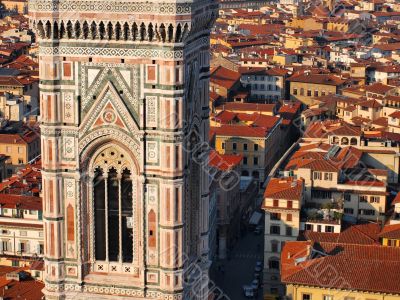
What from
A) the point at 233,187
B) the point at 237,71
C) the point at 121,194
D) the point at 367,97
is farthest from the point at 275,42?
the point at 121,194

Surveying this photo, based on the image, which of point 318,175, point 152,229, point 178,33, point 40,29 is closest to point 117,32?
point 178,33

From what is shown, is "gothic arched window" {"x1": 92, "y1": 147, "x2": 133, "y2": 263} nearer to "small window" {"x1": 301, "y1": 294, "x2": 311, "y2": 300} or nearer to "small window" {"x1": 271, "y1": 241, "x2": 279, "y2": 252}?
"small window" {"x1": 301, "y1": 294, "x2": 311, "y2": 300}

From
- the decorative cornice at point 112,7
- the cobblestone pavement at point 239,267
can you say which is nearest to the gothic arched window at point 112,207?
the decorative cornice at point 112,7

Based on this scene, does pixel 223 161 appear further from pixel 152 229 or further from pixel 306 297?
pixel 152 229

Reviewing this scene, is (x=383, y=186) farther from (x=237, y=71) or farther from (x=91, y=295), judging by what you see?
(x=237, y=71)

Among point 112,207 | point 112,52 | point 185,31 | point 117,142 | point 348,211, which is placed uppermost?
point 185,31
